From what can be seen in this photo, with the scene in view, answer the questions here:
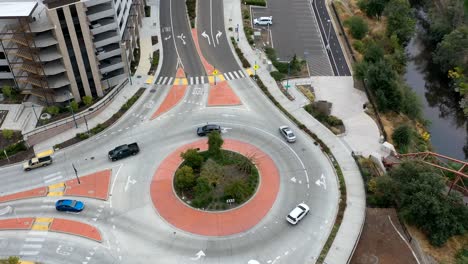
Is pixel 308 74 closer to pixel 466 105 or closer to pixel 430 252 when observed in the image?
pixel 466 105

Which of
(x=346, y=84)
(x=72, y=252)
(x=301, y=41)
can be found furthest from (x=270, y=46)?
(x=72, y=252)

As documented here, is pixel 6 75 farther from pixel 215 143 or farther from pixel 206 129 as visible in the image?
pixel 215 143

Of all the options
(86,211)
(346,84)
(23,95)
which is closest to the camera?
(86,211)

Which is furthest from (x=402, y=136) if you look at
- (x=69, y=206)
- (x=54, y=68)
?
(x=54, y=68)

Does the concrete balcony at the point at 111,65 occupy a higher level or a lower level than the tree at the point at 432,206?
higher

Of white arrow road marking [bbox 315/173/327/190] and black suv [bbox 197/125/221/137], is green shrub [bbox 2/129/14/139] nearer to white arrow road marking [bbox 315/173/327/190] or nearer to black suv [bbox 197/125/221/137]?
black suv [bbox 197/125/221/137]

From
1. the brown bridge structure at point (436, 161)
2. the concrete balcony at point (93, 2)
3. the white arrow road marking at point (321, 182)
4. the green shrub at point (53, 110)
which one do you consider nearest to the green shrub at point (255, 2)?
the concrete balcony at point (93, 2)

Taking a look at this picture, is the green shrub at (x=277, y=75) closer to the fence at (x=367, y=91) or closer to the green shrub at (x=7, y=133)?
the fence at (x=367, y=91)
